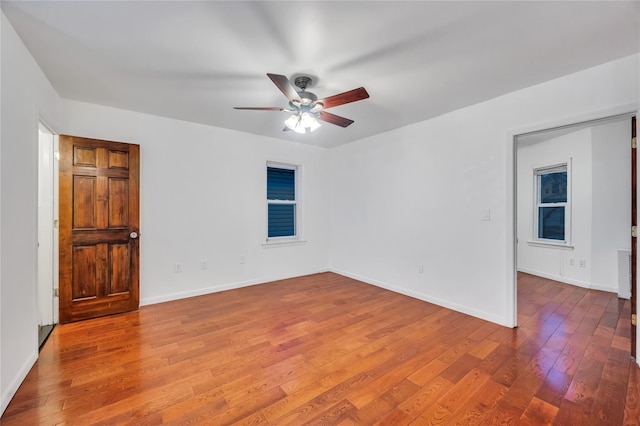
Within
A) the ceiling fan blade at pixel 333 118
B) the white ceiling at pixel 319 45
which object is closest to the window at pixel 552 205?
the white ceiling at pixel 319 45

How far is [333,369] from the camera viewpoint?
6.91ft

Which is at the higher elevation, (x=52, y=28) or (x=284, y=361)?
(x=52, y=28)

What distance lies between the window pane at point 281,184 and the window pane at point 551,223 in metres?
4.59

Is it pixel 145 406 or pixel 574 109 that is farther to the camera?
pixel 574 109

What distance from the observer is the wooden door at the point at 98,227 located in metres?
2.88

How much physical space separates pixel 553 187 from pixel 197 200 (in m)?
6.01

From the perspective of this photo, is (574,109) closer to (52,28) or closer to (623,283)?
(623,283)

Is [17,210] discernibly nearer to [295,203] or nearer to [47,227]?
[47,227]

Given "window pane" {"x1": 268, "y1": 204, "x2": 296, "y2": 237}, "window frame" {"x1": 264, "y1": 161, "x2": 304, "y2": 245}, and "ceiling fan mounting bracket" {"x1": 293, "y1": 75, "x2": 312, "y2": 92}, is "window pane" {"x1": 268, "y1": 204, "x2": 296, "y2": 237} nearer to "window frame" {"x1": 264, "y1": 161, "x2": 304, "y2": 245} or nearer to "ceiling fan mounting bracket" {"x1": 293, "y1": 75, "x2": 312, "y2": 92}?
"window frame" {"x1": 264, "y1": 161, "x2": 304, "y2": 245}

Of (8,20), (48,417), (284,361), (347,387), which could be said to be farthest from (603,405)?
(8,20)

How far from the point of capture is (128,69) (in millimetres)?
2383

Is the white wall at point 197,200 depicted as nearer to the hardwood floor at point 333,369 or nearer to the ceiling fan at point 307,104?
the hardwood floor at point 333,369

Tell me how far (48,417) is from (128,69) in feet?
8.42

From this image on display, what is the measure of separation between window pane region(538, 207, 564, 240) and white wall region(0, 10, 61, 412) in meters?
6.83
